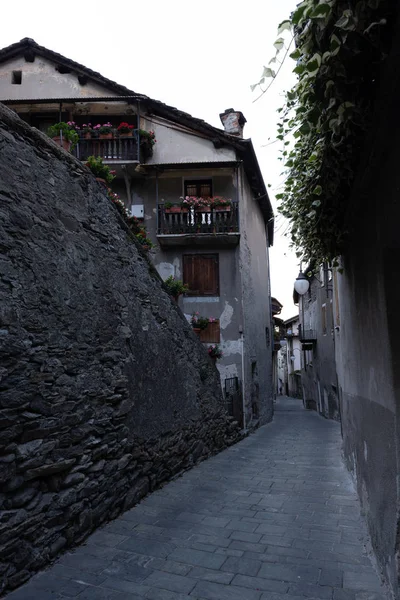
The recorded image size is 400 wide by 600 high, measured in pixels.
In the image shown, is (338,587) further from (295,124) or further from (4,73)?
(4,73)

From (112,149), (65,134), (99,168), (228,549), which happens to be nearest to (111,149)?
(112,149)

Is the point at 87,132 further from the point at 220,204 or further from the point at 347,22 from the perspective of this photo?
the point at 347,22

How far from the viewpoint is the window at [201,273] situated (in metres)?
14.1

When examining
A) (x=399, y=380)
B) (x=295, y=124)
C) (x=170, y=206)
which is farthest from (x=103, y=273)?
(x=170, y=206)

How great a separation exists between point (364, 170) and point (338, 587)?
9.73ft

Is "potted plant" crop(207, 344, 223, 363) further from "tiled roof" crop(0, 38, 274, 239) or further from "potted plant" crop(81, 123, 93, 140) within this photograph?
"potted plant" crop(81, 123, 93, 140)

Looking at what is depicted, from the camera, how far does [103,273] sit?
16.7 feet

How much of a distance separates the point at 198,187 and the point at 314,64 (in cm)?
1298

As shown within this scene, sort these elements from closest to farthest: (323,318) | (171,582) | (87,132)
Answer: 1. (171,582)
2. (87,132)
3. (323,318)

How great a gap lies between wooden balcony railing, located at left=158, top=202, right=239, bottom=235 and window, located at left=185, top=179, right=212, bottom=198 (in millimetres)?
1066

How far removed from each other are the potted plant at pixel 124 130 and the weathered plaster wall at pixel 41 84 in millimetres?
1663

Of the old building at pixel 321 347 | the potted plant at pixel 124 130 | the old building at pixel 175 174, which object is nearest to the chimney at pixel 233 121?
the old building at pixel 175 174

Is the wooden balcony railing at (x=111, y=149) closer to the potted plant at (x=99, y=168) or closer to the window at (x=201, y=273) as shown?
the window at (x=201, y=273)

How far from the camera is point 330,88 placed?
2.20m
